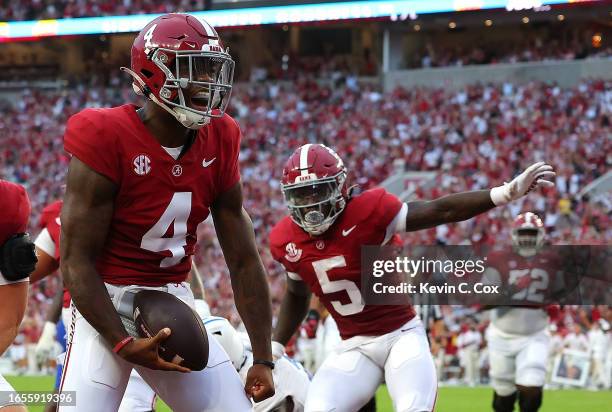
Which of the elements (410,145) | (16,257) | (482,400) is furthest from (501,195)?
(410,145)

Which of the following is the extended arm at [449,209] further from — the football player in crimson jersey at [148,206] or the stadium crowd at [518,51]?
the stadium crowd at [518,51]

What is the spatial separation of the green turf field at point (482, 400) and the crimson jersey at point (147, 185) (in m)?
6.08

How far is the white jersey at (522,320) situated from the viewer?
784 centimetres

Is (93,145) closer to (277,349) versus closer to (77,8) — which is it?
(277,349)

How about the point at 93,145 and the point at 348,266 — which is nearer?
the point at 93,145

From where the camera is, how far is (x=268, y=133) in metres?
21.7

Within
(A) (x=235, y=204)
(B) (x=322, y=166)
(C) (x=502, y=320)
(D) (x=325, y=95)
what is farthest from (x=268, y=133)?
(A) (x=235, y=204)

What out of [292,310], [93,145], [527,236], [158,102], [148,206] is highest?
[158,102]

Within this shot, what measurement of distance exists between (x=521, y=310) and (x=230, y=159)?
15.9ft

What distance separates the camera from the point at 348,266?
5.27 meters

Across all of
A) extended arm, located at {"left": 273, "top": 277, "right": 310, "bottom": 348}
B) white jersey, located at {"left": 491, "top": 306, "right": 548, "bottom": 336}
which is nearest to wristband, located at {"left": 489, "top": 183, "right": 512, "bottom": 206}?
extended arm, located at {"left": 273, "top": 277, "right": 310, "bottom": 348}

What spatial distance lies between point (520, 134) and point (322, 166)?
13.8m

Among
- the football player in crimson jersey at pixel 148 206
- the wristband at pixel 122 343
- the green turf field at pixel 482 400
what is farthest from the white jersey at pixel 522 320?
the wristband at pixel 122 343

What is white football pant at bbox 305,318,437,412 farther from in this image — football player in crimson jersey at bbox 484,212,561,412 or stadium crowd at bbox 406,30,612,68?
stadium crowd at bbox 406,30,612,68
